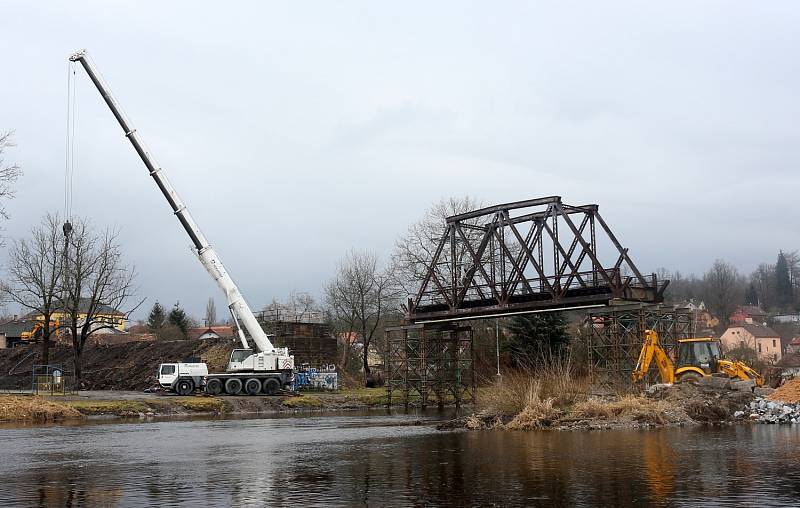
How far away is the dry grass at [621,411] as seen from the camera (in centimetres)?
2907

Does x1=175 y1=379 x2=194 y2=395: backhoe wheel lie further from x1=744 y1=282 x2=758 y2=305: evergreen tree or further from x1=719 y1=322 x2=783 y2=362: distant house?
x1=744 y1=282 x2=758 y2=305: evergreen tree

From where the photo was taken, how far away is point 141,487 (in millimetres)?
15523

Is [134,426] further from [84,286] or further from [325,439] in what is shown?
[84,286]

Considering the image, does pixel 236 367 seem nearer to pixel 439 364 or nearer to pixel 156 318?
pixel 439 364

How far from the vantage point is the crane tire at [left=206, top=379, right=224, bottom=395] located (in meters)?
55.2

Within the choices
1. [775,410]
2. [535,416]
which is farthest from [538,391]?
[775,410]

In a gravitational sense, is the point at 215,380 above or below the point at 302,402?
above

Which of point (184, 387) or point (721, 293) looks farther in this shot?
point (721, 293)

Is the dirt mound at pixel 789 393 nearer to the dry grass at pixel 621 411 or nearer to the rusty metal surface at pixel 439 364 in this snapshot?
the dry grass at pixel 621 411

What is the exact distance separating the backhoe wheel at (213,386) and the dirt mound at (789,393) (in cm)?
3531

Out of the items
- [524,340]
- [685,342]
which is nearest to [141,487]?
[685,342]

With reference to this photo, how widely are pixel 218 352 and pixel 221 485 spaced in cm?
5515

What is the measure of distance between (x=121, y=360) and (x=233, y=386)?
21.5 meters

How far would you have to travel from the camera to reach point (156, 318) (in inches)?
4417
